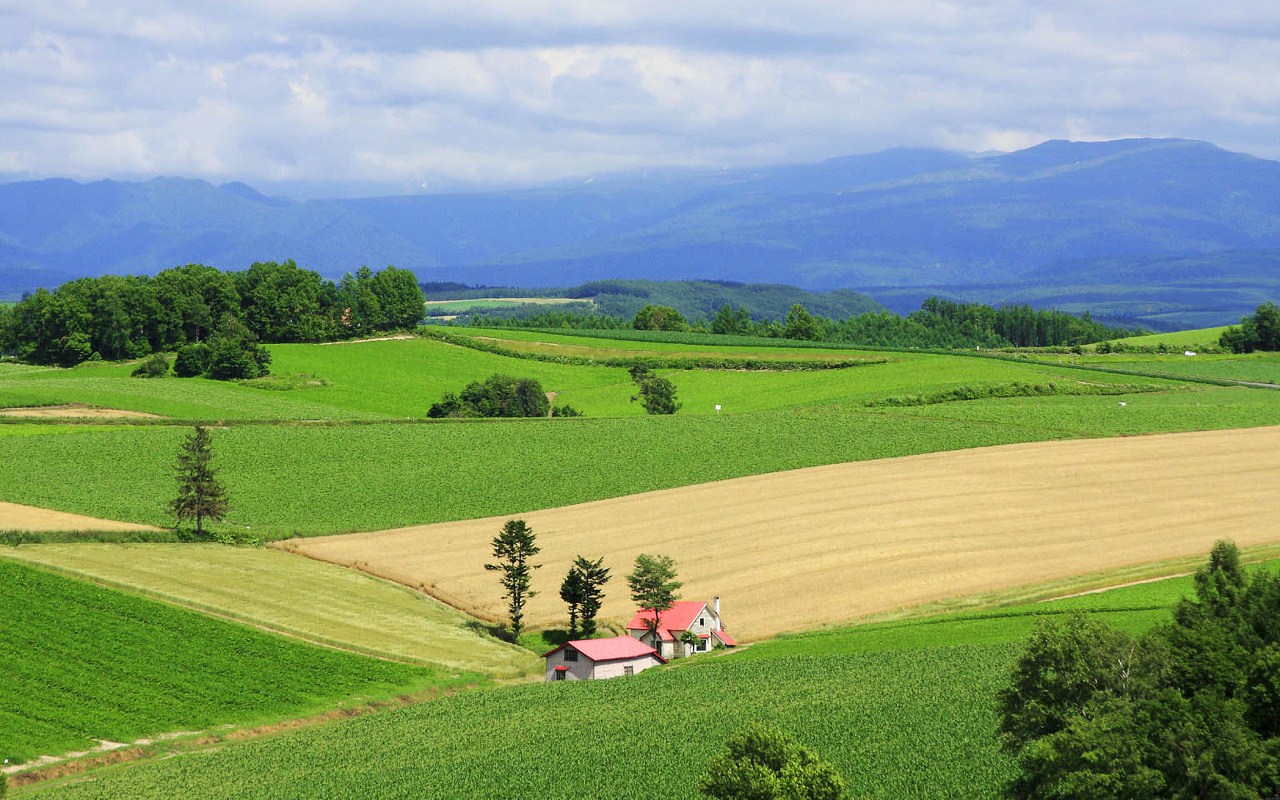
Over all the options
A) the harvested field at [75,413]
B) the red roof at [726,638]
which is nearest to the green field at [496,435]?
the harvested field at [75,413]

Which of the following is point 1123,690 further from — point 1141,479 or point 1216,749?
point 1141,479

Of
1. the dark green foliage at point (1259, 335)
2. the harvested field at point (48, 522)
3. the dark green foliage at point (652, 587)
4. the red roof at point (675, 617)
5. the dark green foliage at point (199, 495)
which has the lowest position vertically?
the red roof at point (675, 617)

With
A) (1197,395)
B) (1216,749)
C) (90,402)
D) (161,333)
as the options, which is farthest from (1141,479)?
(161,333)

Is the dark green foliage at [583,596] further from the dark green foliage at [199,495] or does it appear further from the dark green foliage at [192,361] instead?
the dark green foliage at [192,361]

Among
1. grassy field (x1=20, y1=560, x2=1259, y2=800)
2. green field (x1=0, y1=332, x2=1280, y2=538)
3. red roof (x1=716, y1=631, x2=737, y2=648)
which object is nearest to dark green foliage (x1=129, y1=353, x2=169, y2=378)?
green field (x1=0, y1=332, x2=1280, y2=538)

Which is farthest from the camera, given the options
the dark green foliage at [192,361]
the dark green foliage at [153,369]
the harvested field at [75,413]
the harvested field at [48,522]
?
the dark green foliage at [192,361]

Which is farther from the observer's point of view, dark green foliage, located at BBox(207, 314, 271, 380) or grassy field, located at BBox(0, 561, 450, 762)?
dark green foliage, located at BBox(207, 314, 271, 380)

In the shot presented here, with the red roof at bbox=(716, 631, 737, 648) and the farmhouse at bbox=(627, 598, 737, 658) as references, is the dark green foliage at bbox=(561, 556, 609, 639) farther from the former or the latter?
the red roof at bbox=(716, 631, 737, 648)
